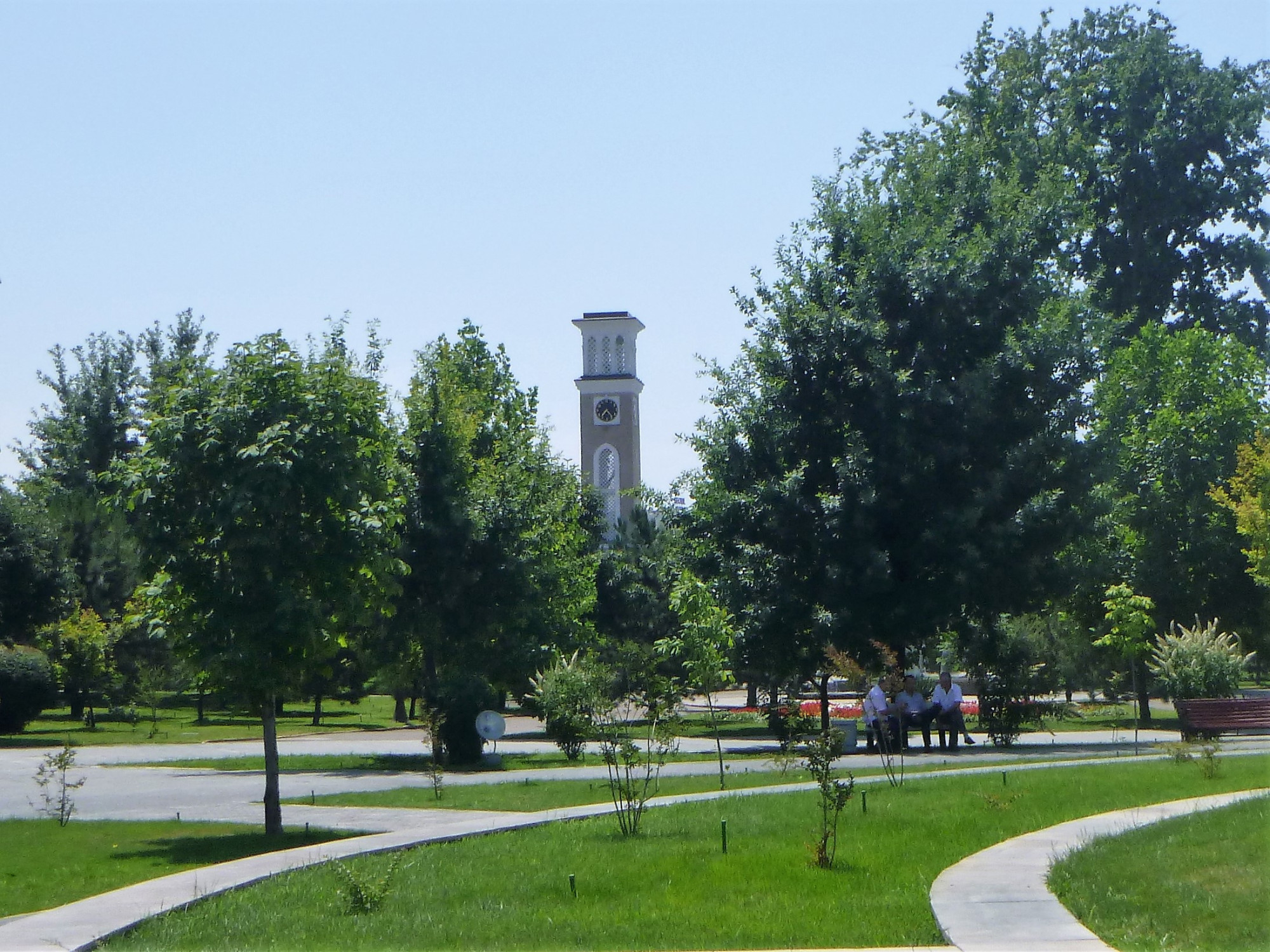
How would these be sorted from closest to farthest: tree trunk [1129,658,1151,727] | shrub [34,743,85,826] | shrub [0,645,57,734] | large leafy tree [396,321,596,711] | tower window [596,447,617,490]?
shrub [34,743,85,826] < large leafy tree [396,321,596,711] < tree trunk [1129,658,1151,727] < shrub [0,645,57,734] < tower window [596,447,617,490]

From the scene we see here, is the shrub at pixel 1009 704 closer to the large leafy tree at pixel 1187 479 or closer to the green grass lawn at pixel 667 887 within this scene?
the large leafy tree at pixel 1187 479

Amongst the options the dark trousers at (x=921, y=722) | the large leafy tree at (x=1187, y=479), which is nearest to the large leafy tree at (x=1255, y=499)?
the large leafy tree at (x=1187, y=479)

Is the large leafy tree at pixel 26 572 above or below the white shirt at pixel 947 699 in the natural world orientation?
above

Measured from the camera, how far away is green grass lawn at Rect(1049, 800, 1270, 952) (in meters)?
7.85

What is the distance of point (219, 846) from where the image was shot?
14.8 meters

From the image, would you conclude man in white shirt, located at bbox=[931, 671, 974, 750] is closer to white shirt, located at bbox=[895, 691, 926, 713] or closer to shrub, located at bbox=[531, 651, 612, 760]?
white shirt, located at bbox=[895, 691, 926, 713]

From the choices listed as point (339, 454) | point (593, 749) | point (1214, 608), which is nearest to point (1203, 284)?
point (1214, 608)

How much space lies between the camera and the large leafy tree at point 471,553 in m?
29.7

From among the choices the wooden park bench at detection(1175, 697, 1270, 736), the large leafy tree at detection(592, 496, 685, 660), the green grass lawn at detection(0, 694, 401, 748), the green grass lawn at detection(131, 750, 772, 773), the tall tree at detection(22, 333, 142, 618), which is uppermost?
the tall tree at detection(22, 333, 142, 618)

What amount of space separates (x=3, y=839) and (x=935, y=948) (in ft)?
40.0

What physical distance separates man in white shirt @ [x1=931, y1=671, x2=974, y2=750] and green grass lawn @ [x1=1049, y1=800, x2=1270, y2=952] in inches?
571

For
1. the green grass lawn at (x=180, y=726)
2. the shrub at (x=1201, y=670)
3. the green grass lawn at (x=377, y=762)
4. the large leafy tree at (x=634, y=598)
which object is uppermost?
the large leafy tree at (x=634, y=598)

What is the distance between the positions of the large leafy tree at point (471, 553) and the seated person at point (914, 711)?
9.22 meters

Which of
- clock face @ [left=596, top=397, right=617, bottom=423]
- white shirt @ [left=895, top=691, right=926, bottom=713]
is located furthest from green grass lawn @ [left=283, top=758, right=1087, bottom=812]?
clock face @ [left=596, top=397, right=617, bottom=423]
